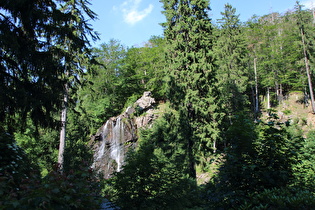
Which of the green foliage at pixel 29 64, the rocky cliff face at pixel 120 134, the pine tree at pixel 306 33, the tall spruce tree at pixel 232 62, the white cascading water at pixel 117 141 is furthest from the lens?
the pine tree at pixel 306 33

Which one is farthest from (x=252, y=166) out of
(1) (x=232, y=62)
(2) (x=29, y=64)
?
(1) (x=232, y=62)

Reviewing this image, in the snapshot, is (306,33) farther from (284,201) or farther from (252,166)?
(284,201)

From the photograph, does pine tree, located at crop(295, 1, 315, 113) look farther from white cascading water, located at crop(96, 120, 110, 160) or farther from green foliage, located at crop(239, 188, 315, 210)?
green foliage, located at crop(239, 188, 315, 210)

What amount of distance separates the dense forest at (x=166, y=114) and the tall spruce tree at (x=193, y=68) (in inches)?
2.9

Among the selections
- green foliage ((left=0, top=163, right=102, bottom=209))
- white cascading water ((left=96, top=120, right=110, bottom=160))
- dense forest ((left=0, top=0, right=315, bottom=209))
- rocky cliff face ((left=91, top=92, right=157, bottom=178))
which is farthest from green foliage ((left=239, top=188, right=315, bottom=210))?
white cascading water ((left=96, top=120, right=110, bottom=160))

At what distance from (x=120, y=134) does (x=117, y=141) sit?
2.54 feet

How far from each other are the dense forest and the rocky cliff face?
4136mm

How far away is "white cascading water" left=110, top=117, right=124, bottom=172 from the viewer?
849 inches

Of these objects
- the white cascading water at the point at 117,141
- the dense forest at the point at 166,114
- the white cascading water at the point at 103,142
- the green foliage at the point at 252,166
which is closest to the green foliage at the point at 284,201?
the dense forest at the point at 166,114

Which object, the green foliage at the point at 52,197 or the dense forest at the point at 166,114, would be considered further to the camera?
the dense forest at the point at 166,114

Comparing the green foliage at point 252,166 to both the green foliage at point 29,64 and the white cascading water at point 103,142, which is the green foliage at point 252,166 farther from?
the white cascading water at point 103,142

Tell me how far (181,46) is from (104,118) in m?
16.0

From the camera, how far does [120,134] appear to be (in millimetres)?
22594

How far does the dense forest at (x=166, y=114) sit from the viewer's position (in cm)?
396
